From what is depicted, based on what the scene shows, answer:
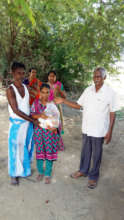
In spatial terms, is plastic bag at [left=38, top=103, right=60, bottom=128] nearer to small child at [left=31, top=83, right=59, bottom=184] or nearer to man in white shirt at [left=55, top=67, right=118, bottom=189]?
small child at [left=31, top=83, right=59, bottom=184]

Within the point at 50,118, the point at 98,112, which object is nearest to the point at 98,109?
the point at 98,112

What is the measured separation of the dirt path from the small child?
0.46m

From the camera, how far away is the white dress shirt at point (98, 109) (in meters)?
2.87

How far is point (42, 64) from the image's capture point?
351 inches

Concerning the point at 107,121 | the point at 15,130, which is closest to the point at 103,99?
the point at 107,121

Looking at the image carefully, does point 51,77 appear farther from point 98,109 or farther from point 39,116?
point 98,109

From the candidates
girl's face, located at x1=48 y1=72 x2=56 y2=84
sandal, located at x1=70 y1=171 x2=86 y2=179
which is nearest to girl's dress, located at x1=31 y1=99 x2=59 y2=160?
sandal, located at x1=70 y1=171 x2=86 y2=179

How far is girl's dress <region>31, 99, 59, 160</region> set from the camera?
9.72ft

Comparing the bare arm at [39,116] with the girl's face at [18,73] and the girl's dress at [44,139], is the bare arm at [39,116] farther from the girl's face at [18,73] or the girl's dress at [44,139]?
the girl's face at [18,73]

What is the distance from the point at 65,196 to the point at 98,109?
1.35 metres

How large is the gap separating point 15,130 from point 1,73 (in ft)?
23.6

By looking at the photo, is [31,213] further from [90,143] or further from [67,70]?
[67,70]

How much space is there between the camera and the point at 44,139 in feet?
9.87

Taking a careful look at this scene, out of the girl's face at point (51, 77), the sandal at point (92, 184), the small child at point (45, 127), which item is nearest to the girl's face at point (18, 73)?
the small child at point (45, 127)
